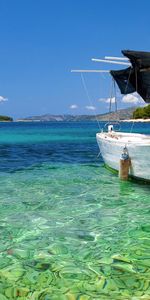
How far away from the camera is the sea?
20.1 feet

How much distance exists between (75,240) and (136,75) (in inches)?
362

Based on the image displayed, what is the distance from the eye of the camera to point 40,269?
684 cm

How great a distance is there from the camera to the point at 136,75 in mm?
15734

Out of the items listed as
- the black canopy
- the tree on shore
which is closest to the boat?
the black canopy

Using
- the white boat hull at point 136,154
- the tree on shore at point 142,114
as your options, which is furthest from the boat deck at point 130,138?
the tree on shore at point 142,114

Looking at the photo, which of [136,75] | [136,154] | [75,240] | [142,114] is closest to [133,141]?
[136,154]

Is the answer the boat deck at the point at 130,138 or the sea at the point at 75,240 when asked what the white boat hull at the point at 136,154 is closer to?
the boat deck at the point at 130,138

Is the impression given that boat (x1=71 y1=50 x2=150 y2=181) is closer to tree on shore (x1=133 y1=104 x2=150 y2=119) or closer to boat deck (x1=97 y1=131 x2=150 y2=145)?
boat deck (x1=97 y1=131 x2=150 y2=145)

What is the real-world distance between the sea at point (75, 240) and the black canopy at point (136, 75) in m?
3.91

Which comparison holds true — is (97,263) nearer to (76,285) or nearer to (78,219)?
(76,285)

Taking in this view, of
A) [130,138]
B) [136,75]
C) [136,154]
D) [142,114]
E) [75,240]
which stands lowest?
[75,240]

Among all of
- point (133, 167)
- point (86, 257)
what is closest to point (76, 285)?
point (86, 257)

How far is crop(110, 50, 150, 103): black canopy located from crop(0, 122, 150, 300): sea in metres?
3.91

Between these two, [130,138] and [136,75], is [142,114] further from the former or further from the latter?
[136,75]
